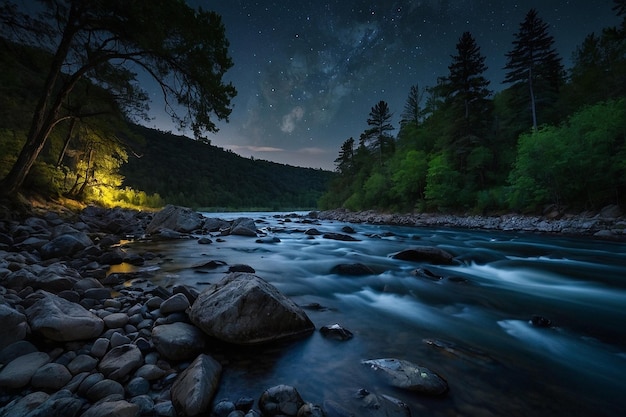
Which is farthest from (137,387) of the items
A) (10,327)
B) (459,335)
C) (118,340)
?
(459,335)

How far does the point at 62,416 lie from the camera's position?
1.73m

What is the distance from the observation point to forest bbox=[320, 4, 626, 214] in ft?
56.2

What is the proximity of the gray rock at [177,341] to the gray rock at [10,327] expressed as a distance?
1096 mm

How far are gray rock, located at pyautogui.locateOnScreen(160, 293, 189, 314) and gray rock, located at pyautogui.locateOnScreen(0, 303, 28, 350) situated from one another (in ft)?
4.19

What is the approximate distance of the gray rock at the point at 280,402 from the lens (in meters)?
2.03

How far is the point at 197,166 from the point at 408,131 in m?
132

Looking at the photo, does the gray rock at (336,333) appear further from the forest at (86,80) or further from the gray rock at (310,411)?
the forest at (86,80)

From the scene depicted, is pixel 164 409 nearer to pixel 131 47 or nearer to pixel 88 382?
pixel 88 382

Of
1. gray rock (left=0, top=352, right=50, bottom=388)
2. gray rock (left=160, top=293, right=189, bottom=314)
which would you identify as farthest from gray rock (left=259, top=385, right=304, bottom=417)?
A: gray rock (left=160, top=293, right=189, bottom=314)

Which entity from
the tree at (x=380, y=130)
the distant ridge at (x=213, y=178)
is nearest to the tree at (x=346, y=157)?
the tree at (x=380, y=130)

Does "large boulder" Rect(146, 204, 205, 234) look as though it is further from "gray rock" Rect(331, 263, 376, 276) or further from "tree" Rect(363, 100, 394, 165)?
"tree" Rect(363, 100, 394, 165)

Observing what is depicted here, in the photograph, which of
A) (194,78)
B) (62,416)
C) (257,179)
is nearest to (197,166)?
(257,179)

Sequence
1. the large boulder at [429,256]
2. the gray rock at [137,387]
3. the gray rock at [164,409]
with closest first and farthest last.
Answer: the gray rock at [164,409] → the gray rock at [137,387] → the large boulder at [429,256]

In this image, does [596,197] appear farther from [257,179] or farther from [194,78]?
[257,179]
